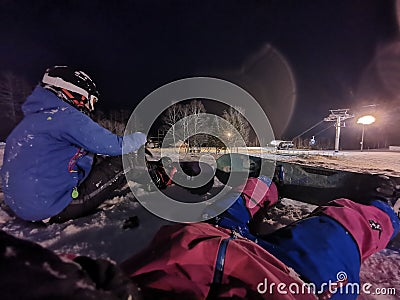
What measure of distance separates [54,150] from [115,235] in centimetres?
63

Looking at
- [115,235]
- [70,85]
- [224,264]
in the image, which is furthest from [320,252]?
[70,85]

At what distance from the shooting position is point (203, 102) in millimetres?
19875

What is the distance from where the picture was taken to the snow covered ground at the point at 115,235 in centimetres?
107

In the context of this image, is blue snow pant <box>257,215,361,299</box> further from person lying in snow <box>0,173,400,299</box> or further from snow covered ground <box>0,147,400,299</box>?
snow covered ground <box>0,147,400,299</box>

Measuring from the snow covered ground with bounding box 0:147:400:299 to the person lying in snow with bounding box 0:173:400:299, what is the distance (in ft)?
0.68

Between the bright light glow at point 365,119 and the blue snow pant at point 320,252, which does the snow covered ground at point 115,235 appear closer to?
the blue snow pant at point 320,252

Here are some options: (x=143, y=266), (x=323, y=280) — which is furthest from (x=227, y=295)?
(x=323, y=280)

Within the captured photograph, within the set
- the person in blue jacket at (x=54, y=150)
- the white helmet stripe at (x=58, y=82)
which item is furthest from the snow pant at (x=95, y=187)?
the white helmet stripe at (x=58, y=82)

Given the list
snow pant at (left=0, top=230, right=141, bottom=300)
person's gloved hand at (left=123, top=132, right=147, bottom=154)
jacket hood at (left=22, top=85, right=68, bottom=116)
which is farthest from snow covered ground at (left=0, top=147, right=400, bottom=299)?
snow pant at (left=0, top=230, right=141, bottom=300)

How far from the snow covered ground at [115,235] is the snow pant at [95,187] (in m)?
0.06

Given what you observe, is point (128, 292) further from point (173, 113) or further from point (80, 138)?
point (173, 113)

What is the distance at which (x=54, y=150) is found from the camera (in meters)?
1.26

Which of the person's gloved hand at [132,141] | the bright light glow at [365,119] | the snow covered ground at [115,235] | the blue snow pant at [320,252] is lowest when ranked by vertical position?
the snow covered ground at [115,235]

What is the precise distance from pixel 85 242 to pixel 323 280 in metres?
1.18
